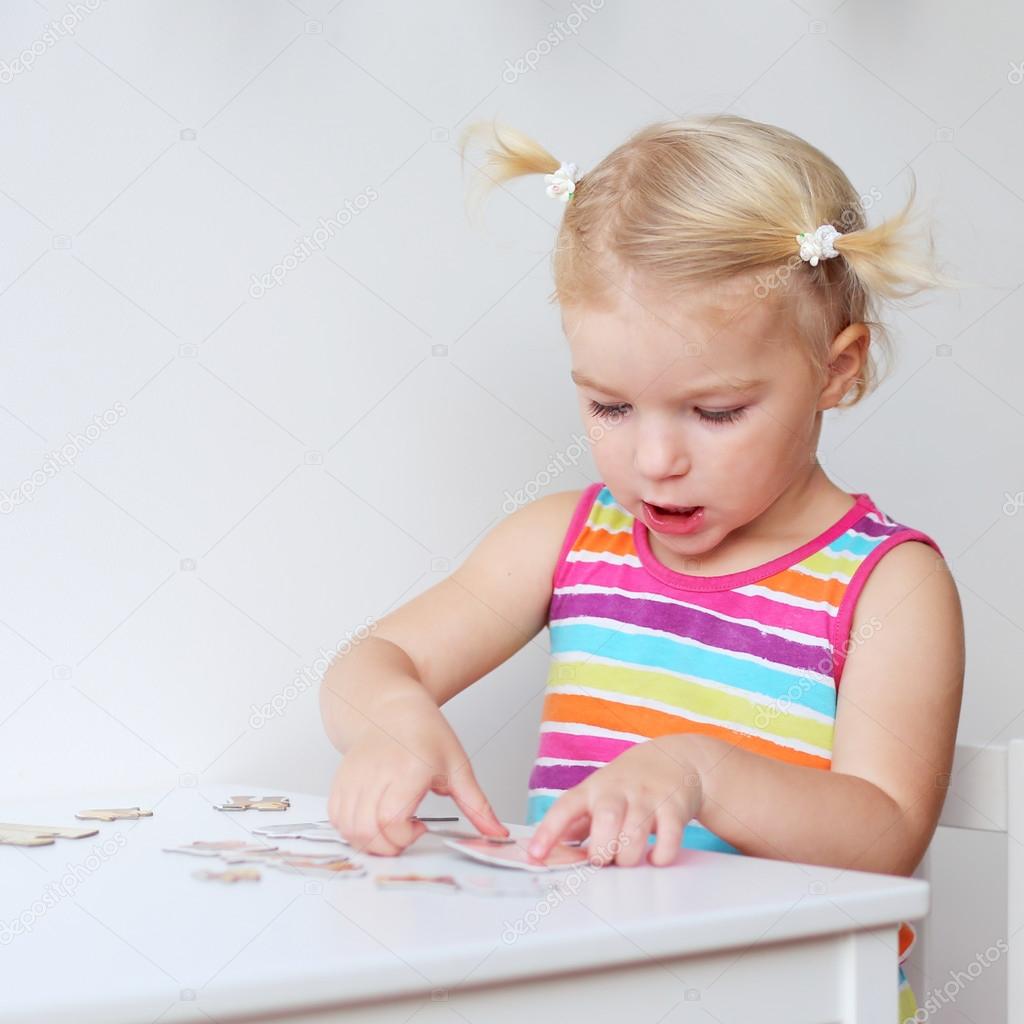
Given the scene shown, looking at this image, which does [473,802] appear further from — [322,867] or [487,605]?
[487,605]

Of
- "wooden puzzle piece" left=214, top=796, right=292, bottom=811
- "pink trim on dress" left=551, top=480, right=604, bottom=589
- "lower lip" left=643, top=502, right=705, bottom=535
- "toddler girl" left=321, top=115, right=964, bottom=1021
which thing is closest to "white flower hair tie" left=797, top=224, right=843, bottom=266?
"toddler girl" left=321, top=115, right=964, bottom=1021

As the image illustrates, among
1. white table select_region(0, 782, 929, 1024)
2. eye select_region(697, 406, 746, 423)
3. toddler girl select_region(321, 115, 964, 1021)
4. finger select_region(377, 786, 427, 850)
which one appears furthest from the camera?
eye select_region(697, 406, 746, 423)

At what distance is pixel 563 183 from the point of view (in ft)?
3.80

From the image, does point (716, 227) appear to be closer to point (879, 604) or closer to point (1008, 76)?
point (879, 604)

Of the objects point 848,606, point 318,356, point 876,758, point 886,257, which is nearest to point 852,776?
point 876,758

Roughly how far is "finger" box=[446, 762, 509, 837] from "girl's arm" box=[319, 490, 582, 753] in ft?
0.60

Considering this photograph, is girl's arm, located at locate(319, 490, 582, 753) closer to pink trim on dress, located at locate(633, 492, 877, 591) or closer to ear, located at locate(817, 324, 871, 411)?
pink trim on dress, located at locate(633, 492, 877, 591)

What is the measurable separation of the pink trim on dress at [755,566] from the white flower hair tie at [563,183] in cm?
28

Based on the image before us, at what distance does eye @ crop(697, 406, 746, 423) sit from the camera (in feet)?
3.34

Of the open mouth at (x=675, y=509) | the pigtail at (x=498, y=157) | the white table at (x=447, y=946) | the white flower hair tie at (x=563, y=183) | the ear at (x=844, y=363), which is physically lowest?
the white table at (x=447, y=946)

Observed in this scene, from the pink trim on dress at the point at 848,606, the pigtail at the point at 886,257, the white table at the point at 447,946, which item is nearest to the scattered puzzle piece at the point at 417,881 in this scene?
the white table at the point at 447,946

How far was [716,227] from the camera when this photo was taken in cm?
102

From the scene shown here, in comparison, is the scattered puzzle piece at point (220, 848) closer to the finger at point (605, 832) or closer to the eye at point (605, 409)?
the finger at point (605, 832)

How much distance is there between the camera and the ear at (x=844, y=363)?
1098 millimetres
